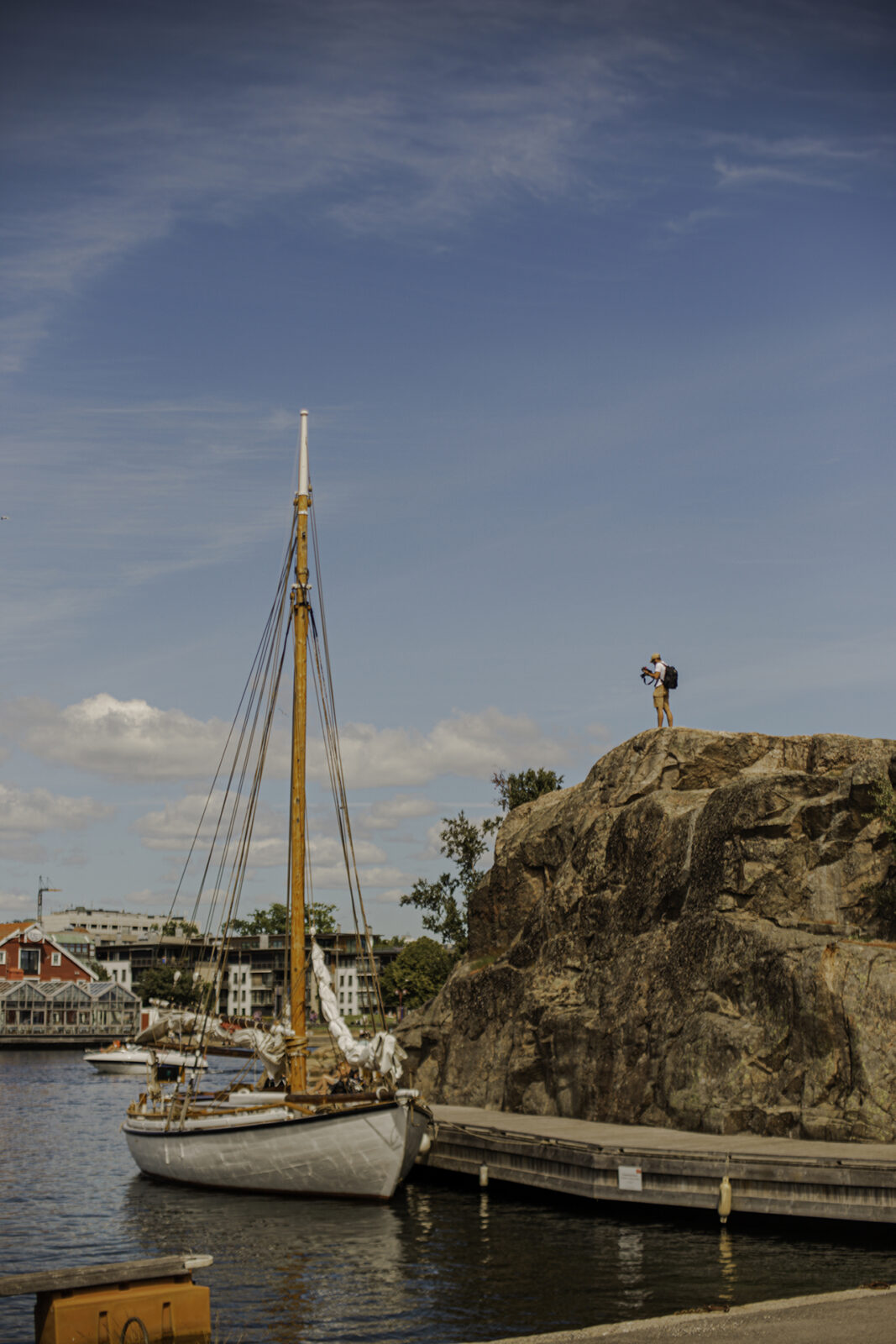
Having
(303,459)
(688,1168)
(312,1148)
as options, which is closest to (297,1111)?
(312,1148)

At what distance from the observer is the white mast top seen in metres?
46.2

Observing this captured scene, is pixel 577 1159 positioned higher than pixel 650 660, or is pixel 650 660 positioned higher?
pixel 650 660

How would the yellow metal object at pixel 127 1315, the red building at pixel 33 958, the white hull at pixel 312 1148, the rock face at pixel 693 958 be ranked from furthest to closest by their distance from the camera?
the red building at pixel 33 958, the white hull at pixel 312 1148, the rock face at pixel 693 958, the yellow metal object at pixel 127 1315

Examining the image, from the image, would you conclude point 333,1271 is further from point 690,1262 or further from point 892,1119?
point 892,1119

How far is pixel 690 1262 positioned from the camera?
85.8ft

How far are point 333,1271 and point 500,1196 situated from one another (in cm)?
1006

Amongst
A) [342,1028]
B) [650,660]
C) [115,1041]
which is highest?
[650,660]

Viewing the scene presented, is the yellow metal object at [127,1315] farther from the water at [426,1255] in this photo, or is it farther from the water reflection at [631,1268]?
the water reflection at [631,1268]

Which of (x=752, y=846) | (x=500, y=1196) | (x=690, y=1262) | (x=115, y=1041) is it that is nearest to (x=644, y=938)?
(x=752, y=846)

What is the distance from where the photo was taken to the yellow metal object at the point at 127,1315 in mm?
15648

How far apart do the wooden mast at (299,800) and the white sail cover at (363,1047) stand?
859 mm

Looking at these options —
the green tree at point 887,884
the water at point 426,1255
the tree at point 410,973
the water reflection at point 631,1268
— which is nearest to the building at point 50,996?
the tree at point 410,973

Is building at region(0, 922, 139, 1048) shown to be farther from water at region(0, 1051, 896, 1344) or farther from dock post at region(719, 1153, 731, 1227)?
dock post at region(719, 1153, 731, 1227)

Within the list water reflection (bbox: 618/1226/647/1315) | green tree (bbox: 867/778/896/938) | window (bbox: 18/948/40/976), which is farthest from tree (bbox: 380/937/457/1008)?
water reflection (bbox: 618/1226/647/1315)
